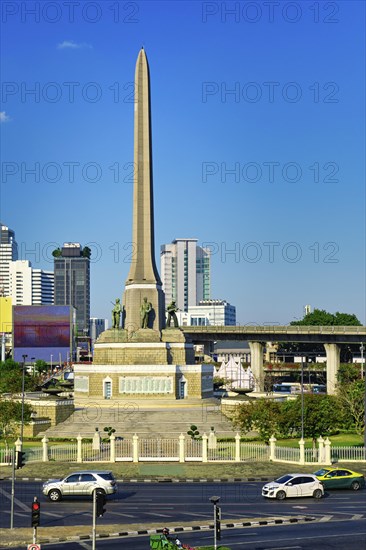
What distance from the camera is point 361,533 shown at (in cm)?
3183

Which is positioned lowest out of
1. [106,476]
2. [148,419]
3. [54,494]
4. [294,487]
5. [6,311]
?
[54,494]

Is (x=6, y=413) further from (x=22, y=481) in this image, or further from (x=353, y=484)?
(x=353, y=484)

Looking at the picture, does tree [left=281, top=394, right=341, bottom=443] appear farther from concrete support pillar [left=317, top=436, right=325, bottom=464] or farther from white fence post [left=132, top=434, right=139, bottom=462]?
white fence post [left=132, top=434, right=139, bottom=462]

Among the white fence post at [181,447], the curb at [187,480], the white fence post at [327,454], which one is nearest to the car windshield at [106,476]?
the curb at [187,480]

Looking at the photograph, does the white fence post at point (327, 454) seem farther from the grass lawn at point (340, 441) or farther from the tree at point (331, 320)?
the tree at point (331, 320)

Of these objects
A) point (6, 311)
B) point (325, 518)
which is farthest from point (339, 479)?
point (6, 311)

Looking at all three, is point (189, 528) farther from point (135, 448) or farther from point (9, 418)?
Answer: point (9, 418)

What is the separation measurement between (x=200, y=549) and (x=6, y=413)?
123 ft

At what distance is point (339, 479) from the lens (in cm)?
4275

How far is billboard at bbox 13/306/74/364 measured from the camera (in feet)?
504

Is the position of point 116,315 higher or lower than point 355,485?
higher

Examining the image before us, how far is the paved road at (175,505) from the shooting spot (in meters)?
34.8

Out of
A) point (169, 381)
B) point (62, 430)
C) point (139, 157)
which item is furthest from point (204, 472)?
point (139, 157)

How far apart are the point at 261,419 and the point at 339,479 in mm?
16376
